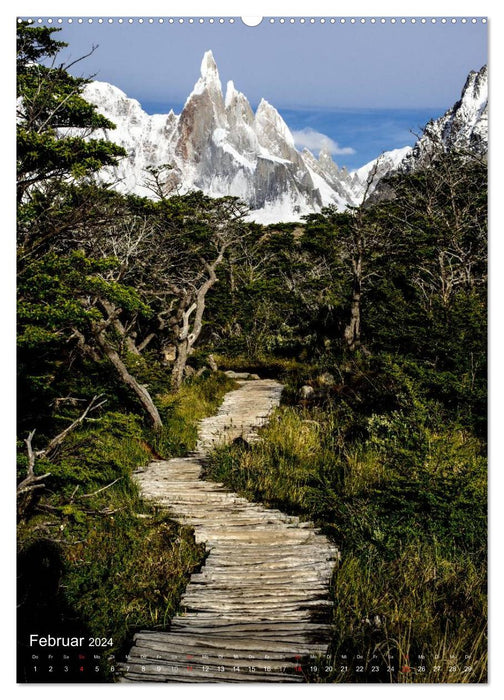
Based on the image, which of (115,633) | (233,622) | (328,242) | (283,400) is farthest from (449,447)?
(328,242)

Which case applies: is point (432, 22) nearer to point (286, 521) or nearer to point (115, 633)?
point (286, 521)

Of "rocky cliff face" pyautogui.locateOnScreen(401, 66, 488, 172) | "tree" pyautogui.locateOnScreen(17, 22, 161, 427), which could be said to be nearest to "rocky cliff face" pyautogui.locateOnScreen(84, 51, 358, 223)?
"tree" pyautogui.locateOnScreen(17, 22, 161, 427)

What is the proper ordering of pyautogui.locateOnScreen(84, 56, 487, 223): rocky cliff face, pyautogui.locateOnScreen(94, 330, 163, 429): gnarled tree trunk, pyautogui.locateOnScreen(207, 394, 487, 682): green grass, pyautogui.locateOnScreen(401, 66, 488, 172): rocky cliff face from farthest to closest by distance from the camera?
1. pyautogui.locateOnScreen(94, 330, 163, 429): gnarled tree trunk
2. pyautogui.locateOnScreen(84, 56, 487, 223): rocky cliff face
3. pyautogui.locateOnScreen(401, 66, 488, 172): rocky cliff face
4. pyautogui.locateOnScreen(207, 394, 487, 682): green grass

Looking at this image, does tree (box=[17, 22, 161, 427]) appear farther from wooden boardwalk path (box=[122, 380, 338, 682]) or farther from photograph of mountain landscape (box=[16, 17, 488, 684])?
wooden boardwalk path (box=[122, 380, 338, 682])

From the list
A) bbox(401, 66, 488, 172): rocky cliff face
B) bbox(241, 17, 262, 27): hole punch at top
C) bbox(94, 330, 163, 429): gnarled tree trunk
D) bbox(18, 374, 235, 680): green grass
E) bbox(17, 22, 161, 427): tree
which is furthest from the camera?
bbox(94, 330, 163, 429): gnarled tree trunk

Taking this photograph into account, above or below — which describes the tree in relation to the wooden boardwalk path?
above

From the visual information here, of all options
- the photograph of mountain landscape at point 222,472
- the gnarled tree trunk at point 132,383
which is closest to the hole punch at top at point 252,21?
the photograph of mountain landscape at point 222,472
